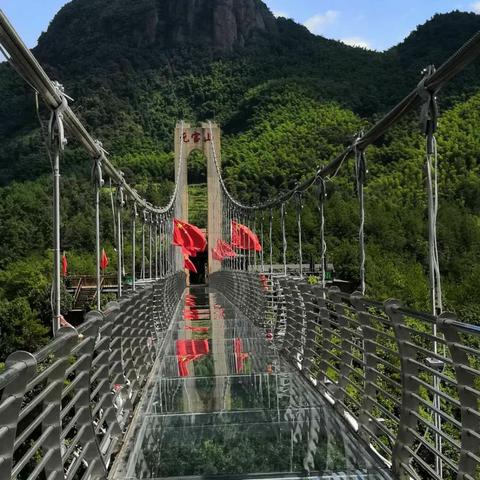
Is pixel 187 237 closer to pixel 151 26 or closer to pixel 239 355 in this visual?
pixel 239 355

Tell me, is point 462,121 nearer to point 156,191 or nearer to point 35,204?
point 156,191

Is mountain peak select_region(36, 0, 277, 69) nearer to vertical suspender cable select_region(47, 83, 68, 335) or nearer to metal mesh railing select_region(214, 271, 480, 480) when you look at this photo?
metal mesh railing select_region(214, 271, 480, 480)

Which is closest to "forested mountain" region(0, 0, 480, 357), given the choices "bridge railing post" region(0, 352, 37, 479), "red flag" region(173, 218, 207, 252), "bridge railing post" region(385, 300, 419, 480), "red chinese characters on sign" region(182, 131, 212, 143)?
"red chinese characters on sign" region(182, 131, 212, 143)

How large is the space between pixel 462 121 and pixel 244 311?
36.0 meters

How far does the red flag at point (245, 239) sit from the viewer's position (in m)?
17.3

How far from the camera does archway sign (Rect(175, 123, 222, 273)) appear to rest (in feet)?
118

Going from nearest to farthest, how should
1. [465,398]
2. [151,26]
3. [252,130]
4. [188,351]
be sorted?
[465,398]
[188,351]
[252,130]
[151,26]

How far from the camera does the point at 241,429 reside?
159 inches

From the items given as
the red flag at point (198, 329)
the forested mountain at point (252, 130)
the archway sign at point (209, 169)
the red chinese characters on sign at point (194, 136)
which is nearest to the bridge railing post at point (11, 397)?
the red flag at point (198, 329)

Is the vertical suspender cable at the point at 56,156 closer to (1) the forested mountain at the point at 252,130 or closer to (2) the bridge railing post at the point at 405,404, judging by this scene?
(2) the bridge railing post at the point at 405,404

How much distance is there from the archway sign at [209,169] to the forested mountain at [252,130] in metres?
3.97

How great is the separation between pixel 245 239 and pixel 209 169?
18473 millimetres

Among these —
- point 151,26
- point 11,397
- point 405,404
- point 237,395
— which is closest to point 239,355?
point 237,395

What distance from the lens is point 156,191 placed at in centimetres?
4781
